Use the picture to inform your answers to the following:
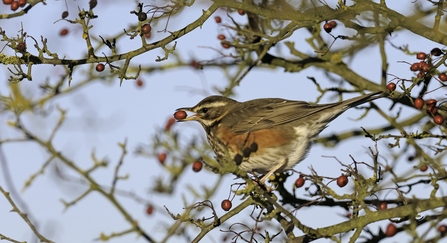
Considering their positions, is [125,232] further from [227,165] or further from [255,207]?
[227,165]

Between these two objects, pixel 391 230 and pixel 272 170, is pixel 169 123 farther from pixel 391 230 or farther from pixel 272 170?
pixel 391 230

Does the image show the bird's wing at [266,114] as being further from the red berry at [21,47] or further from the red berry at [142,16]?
the red berry at [21,47]

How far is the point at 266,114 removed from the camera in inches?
236

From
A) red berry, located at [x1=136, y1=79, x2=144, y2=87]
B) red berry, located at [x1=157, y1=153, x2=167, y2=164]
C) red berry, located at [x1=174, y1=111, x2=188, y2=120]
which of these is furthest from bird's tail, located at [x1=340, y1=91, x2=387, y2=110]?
red berry, located at [x1=136, y1=79, x2=144, y2=87]

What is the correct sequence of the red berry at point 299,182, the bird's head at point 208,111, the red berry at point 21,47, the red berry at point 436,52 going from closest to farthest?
the red berry at point 21,47, the red berry at point 436,52, the red berry at point 299,182, the bird's head at point 208,111

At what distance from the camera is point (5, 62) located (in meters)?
4.04

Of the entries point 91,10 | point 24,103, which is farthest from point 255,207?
point 24,103

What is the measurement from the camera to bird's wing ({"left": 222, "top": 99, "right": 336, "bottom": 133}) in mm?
5777

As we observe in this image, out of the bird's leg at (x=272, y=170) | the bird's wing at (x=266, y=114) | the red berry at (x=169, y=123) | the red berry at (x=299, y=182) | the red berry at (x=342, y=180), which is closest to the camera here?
the red berry at (x=342, y=180)

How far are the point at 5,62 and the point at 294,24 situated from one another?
1.89 meters

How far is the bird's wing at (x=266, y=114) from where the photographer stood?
578 cm

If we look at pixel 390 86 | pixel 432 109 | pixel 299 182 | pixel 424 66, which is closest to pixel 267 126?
pixel 299 182

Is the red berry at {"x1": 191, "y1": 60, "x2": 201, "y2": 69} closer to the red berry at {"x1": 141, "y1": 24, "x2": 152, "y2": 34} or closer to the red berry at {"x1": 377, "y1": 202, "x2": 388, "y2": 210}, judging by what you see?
the red berry at {"x1": 141, "y1": 24, "x2": 152, "y2": 34}

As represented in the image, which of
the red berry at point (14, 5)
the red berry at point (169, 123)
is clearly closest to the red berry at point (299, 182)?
the red berry at point (169, 123)
